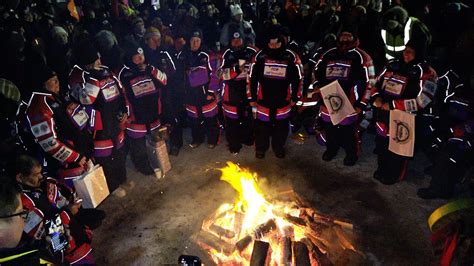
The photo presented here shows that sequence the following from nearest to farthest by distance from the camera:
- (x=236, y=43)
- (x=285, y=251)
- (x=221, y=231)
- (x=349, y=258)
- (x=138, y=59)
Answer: (x=285, y=251)
(x=349, y=258)
(x=221, y=231)
(x=138, y=59)
(x=236, y=43)

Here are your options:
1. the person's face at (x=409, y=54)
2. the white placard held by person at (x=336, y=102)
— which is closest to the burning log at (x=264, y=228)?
the white placard held by person at (x=336, y=102)

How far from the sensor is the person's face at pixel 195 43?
24.9 feet

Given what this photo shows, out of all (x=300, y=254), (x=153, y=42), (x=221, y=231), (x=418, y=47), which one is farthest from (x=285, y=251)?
(x=153, y=42)

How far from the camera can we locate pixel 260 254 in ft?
16.1

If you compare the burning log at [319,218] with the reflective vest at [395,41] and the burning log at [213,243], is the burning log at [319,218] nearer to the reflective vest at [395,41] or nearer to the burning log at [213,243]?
the burning log at [213,243]

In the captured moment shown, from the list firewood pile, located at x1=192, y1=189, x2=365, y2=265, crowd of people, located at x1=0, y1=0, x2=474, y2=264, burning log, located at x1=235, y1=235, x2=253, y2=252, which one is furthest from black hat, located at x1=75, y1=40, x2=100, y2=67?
burning log, located at x1=235, y1=235, x2=253, y2=252

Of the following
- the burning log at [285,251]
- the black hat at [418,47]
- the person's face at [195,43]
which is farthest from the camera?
the person's face at [195,43]

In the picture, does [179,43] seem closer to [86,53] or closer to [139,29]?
[86,53]

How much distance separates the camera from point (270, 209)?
5.88 m

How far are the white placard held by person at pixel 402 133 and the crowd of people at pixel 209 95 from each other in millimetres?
222

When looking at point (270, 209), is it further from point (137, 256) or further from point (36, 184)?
point (36, 184)

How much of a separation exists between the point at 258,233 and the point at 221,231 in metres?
0.59

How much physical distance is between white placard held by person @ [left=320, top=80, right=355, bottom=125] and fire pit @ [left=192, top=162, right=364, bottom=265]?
2069 mm

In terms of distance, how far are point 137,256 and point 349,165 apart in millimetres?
4785
